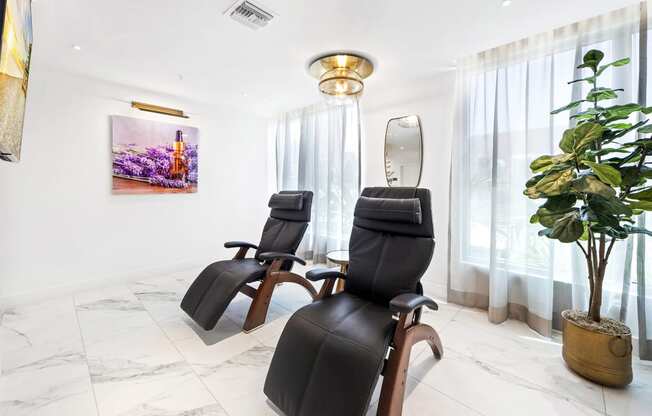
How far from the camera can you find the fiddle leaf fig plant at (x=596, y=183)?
4.96ft

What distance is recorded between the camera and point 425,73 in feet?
9.55

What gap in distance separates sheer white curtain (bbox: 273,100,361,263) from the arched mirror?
0.46 metres

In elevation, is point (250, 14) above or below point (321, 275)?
above

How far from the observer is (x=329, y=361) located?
51.8 inches

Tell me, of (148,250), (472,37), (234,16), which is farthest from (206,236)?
(472,37)

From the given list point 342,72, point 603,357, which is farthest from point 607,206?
point 342,72

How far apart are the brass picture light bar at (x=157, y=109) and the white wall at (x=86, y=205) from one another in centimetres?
7

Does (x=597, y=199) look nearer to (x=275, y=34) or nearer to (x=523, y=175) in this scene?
(x=523, y=175)

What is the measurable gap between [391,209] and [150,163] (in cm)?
319

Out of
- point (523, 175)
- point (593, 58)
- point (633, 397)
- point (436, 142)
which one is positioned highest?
point (593, 58)

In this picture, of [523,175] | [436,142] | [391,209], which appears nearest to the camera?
[391,209]

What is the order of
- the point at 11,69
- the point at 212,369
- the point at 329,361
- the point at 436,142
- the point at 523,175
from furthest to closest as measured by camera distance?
the point at 436,142, the point at 523,175, the point at 212,369, the point at 329,361, the point at 11,69

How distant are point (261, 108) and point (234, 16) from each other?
2.42m

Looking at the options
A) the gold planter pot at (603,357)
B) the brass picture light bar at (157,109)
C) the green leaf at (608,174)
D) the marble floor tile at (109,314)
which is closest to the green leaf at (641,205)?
the green leaf at (608,174)
